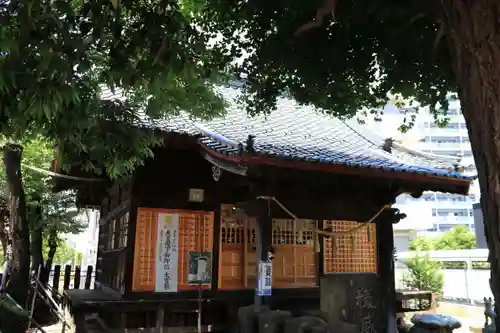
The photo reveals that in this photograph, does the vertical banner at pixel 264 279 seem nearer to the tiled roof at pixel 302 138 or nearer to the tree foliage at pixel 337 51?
the tiled roof at pixel 302 138

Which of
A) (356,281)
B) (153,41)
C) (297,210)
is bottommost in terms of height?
(356,281)

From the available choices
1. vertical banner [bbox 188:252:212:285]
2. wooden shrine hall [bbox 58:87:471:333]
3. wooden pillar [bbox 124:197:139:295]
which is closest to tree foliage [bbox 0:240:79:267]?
wooden shrine hall [bbox 58:87:471:333]

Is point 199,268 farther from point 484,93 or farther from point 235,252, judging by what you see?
point 484,93

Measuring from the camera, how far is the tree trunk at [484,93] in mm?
2871

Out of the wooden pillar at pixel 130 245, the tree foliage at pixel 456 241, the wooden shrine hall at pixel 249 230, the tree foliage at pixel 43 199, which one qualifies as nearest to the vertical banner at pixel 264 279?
the wooden shrine hall at pixel 249 230

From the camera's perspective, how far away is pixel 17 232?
Answer: 25.7ft

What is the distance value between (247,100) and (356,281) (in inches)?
152

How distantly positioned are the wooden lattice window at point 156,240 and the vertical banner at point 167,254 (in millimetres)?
63

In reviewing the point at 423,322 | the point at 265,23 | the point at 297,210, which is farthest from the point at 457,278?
the point at 265,23

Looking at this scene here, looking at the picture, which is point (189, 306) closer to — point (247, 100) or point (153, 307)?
point (153, 307)

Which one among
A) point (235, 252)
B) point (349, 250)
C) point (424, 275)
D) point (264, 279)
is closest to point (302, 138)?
point (349, 250)

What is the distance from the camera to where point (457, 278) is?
20.5m

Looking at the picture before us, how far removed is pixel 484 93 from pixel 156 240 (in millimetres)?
6778

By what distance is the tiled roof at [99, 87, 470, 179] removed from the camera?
23.7 ft
